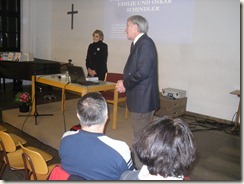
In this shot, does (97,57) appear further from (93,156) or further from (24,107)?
(93,156)

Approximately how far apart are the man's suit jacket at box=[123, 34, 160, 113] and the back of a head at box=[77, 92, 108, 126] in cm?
91

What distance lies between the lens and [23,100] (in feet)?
12.4

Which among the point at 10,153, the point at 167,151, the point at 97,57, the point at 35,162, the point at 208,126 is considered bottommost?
the point at 208,126

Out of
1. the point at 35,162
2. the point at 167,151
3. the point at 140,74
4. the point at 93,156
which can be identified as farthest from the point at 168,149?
the point at 140,74

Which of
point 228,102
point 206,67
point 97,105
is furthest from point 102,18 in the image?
point 97,105

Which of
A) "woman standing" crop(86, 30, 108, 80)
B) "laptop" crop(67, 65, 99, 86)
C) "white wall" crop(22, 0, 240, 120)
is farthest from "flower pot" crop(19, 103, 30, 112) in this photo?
"white wall" crop(22, 0, 240, 120)

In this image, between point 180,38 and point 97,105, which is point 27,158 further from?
point 180,38

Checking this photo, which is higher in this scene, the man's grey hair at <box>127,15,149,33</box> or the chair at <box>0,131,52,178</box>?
the man's grey hair at <box>127,15,149,33</box>

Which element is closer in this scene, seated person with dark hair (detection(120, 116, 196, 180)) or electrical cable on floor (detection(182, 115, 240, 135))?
seated person with dark hair (detection(120, 116, 196, 180))

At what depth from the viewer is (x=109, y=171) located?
1225 millimetres

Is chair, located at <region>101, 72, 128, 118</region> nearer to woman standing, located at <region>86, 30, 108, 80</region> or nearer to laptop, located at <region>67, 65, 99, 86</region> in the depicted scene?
woman standing, located at <region>86, 30, 108, 80</region>

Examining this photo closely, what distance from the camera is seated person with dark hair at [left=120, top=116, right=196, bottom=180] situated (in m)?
0.94

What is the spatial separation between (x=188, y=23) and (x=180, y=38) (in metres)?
→ 0.29

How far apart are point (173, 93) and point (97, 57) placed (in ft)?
4.83
